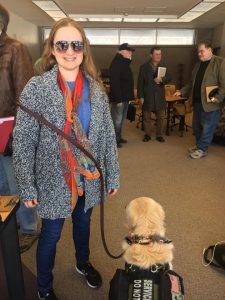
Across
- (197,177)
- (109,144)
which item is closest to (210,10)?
(197,177)

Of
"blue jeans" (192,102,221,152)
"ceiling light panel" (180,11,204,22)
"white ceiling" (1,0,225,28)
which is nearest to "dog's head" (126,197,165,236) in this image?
"blue jeans" (192,102,221,152)

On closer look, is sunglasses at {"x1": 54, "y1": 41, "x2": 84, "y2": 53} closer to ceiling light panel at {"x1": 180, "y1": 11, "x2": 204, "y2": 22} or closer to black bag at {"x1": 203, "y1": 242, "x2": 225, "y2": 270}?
black bag at {"x1": 203, "y1": 242, "x2": 225, "y2": 270}

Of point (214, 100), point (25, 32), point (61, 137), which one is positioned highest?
point (25, 32)

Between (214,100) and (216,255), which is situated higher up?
(214,100)

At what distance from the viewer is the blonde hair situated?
1279 millimetres

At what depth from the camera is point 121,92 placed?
451 cm

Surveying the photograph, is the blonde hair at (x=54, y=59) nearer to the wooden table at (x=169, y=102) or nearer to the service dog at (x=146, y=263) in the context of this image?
the service dog at (x=146, y=263)

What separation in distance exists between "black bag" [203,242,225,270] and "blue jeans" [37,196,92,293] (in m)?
0.90

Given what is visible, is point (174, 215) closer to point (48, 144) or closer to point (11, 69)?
point (48, 144)

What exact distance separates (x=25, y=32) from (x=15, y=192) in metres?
8.13

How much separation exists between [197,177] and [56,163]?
258 cm

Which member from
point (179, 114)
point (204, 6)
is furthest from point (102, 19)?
point (179, 114)

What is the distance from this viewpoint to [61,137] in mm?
1280

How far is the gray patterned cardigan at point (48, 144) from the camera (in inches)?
48.8
